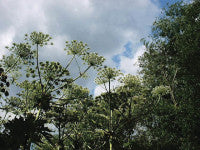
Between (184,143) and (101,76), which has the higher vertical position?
(101,76)

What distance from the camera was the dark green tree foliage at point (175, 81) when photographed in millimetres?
17766

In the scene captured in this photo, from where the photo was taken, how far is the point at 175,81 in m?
22.4

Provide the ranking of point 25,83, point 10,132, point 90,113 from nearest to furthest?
1. point 10,132
2. point 25,83
3. point 90,113

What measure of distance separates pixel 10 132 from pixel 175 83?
21.6 meters

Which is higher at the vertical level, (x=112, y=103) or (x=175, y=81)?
(x=175, y=81)

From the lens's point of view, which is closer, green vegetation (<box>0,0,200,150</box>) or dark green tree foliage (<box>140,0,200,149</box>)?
green vegetation (<box>0,0,200,150</box>)

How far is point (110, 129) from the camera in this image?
11367 mm

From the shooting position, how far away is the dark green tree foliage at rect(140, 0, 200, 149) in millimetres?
17766

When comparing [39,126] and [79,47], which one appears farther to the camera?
[79,47]

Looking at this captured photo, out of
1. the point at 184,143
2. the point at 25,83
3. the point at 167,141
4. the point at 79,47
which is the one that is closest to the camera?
the point at 25,83

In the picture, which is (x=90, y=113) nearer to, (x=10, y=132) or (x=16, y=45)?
(x=16, y=45)

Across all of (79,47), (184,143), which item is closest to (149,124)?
(184,143)

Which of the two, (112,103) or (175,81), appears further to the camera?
(175,81)

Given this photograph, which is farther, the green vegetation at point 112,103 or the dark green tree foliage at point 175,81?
the dark green tree foliage at point 175,81
